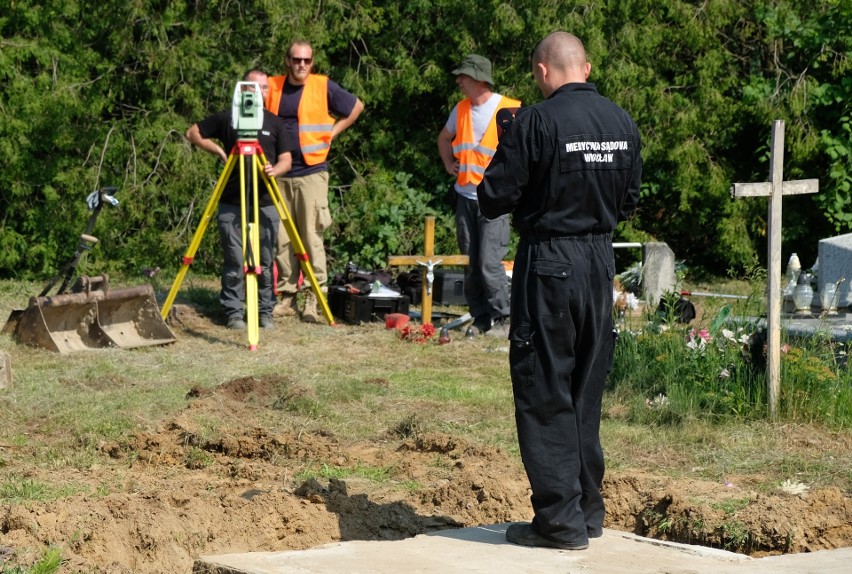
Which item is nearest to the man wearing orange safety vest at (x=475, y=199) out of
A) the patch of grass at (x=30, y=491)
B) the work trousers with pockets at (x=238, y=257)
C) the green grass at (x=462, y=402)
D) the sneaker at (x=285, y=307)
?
the green grass at (x=462, y=402)

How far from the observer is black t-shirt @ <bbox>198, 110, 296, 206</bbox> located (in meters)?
10.3

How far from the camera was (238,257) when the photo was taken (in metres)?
10.4

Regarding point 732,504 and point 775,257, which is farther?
point 775,257

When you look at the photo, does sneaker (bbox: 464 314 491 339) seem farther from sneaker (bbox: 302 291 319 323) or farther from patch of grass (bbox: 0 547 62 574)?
patch of grass (bbox: 0 547 62 574)

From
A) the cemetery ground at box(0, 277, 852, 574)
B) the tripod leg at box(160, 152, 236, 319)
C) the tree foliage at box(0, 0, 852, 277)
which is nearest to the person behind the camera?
the cemetery ground at box(0, 277, 852, 574)

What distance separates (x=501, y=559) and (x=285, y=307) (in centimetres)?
671

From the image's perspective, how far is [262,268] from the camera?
10.4 m

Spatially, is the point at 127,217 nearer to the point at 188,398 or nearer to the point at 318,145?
the point at 318,145

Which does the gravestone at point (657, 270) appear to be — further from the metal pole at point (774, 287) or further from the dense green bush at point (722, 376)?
the metal pole at point (774, 287)

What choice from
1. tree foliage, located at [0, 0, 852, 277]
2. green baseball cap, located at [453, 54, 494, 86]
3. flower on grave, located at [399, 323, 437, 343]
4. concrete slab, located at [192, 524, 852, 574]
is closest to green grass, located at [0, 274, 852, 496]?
flower on grave, located at [399, 323, 437, 343]

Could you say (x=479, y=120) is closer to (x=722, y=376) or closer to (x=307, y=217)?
(x=307, y=217)

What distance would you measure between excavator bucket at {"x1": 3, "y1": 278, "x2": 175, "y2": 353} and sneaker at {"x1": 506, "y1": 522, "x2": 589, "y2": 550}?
211 inches

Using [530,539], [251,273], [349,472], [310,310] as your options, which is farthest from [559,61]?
[310,310]

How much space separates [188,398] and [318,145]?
3610 mm
